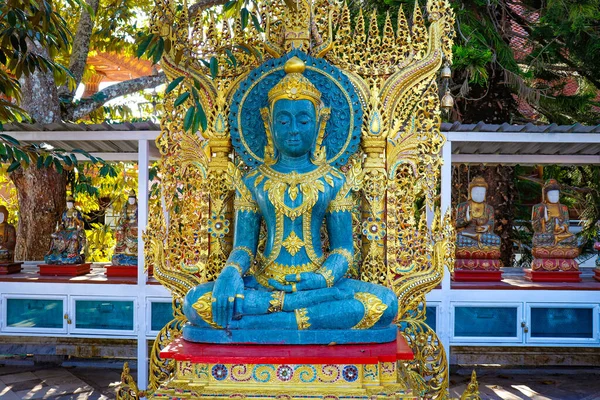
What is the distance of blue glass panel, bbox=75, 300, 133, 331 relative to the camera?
632 centimetres

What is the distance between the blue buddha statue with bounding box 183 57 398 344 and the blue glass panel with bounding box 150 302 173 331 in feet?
7.50

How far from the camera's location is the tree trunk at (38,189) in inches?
297

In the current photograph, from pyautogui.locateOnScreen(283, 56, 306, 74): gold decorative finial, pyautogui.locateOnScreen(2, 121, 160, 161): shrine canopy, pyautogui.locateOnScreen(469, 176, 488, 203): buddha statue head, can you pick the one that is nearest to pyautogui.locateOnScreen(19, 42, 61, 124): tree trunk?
pyautogui.locateOnScreen(2, 121, 160, 161): shrine canopy

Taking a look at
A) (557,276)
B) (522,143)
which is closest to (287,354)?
(522,143)

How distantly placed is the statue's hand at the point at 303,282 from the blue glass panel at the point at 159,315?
9.36 feet

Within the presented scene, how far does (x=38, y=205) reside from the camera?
7910mm

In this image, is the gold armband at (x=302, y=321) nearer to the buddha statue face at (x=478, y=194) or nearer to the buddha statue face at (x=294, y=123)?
the buddha statue face at (x=294, y=123)

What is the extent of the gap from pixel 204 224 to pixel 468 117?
6.05m

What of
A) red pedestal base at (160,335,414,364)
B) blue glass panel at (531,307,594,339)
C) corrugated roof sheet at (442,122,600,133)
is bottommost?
blue glass panel at (531,307,594,339)

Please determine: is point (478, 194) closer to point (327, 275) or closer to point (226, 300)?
point (327, 275)

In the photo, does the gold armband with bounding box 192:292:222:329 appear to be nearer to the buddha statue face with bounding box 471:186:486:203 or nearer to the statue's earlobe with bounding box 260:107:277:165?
the statue's earlobe with bounding box 260:107:277:165

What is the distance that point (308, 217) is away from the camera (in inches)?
161

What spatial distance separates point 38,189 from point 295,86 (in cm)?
540

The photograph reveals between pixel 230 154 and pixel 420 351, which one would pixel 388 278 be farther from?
pixel 230 154
